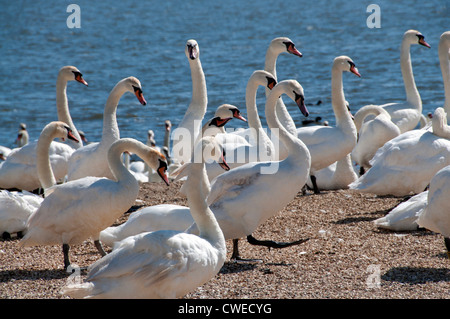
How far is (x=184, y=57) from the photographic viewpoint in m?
30.0

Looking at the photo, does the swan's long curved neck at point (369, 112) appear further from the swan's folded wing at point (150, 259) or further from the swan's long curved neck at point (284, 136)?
the swan's folded wing at point (150, 259)

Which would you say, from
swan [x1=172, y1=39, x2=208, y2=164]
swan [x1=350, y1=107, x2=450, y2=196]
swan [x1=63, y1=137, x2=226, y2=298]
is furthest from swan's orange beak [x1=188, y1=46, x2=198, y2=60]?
swan [x1=63, y1=137, x2=226, y2=298]

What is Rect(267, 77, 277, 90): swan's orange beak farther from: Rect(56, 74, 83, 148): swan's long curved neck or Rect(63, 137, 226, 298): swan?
Rect(63, 137, 226, 298): swan

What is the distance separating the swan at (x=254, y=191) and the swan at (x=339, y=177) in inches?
133

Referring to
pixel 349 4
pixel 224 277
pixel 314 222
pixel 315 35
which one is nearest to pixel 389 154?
pixel 314 222

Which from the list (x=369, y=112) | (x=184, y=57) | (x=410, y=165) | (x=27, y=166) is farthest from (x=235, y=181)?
(x=184, y=57)

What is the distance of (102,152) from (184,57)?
21.9 meters

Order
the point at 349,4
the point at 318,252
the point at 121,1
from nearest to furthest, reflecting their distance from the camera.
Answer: the point at 318,252
the point at 349,4
the point at 121,1

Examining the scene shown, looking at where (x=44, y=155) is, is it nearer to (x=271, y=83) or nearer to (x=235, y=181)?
(x=235, y=181)

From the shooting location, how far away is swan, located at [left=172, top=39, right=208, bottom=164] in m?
9.29

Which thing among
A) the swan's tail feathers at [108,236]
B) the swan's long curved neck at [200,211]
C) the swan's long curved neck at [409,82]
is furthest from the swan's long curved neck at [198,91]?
the swan's long curved neck at [200,211]
